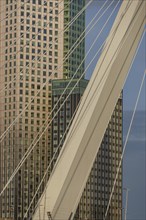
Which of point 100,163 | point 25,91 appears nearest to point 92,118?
point 25,91

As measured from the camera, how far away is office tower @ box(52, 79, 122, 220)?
92.9 m

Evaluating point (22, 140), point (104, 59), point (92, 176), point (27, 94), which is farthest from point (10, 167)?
point (104, 59)

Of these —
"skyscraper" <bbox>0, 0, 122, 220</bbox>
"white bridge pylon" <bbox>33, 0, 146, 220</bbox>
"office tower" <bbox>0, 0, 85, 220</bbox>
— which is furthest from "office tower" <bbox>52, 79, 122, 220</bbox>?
"white bridge pylon" <bbox>33, 0, 146, 220</bbox>

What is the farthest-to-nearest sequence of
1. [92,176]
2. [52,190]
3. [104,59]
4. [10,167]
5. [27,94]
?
[92,176], [27,94], [10,167], [104,59], [52,190]

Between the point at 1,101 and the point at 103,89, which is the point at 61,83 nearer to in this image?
the point at 1,101

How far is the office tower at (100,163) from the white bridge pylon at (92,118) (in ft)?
251

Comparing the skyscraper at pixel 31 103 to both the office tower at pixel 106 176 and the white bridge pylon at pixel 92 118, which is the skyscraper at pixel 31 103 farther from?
the white bridge pylon at pixel 92 118

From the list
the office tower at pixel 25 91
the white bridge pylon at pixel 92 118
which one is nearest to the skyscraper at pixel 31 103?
the office tower at pixel 25 91

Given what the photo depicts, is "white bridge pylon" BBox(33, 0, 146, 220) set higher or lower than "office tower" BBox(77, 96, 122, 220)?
higher

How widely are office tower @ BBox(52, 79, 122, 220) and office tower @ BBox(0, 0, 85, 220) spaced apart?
4.96 ft

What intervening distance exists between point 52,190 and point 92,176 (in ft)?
276

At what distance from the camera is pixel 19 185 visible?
8675 centimetres

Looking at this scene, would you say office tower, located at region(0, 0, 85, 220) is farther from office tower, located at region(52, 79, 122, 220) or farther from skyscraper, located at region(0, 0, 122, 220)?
office tower, located at region(52, 79, 122, 220)

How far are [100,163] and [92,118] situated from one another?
8578cm
